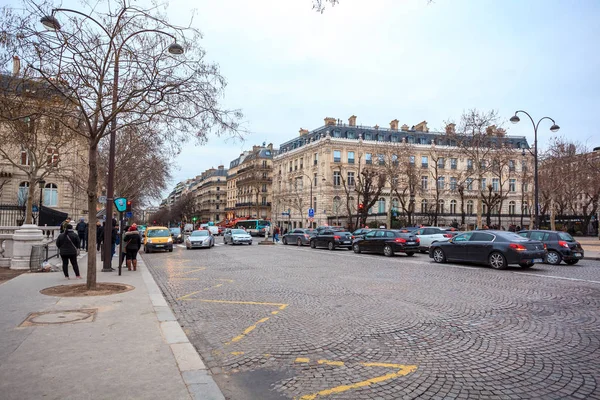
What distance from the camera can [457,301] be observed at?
8.72m

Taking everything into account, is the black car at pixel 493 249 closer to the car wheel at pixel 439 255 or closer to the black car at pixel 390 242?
the car wheel at pixel 439 255

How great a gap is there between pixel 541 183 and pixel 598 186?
6114 mm

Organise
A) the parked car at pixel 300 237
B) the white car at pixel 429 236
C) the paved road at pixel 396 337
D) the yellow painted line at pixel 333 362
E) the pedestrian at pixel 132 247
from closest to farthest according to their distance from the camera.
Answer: the paved road at pixel 396 337
the yellow painted line at pixel 333 362
the pedestrian at pixel 132 247
the white car at pixel 429 236
the parked car at pixel 300 237

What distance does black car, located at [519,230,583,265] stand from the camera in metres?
16.9

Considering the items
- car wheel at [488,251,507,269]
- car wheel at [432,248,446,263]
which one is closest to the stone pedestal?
car wheel at [432,248,446,263]

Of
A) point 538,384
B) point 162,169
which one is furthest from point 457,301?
point 162,169

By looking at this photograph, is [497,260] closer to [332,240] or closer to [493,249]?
[493,249]

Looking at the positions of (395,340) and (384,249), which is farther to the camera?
(384,249)

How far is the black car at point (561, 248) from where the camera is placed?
16.9 metres

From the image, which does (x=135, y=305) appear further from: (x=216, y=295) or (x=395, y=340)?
(x=395, y=340)

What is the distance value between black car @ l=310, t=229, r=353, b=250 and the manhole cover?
20.8 meters

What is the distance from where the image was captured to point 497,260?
15219mm

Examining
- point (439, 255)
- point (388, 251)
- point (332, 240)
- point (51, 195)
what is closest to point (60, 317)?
point (439, 255)

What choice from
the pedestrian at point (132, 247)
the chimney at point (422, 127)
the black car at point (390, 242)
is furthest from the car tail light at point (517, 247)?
the chimney at point (422, 127)
